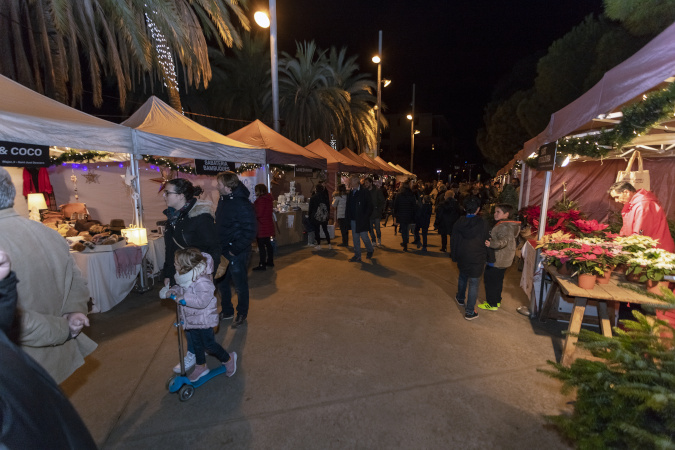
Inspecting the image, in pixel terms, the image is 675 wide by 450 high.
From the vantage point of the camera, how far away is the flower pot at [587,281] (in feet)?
12.5

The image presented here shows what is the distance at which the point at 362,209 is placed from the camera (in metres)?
8.05

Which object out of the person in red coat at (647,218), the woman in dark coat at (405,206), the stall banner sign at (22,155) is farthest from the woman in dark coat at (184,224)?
the woman in dark coat at (405,206)

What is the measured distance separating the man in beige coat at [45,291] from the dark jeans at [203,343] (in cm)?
118

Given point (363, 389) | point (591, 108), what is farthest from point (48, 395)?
point (591, 108)

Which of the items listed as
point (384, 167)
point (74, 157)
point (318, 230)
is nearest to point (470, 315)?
point (318, 230)

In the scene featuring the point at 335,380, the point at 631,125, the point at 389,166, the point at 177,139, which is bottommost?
the point at 335,380

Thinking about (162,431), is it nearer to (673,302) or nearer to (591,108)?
(673,302)

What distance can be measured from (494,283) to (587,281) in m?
1.74

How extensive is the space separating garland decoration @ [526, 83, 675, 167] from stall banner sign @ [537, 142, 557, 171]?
149mm

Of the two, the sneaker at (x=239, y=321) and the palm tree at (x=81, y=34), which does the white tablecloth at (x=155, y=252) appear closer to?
the sneaker at (x=239, y=321)

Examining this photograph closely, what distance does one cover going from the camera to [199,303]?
319 cm

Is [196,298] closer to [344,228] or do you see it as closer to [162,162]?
[162,162]

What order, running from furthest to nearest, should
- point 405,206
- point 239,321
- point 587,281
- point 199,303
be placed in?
point 405,206 < point 239,321 < point 587,281 < point 199,303

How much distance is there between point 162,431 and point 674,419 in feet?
10.8
